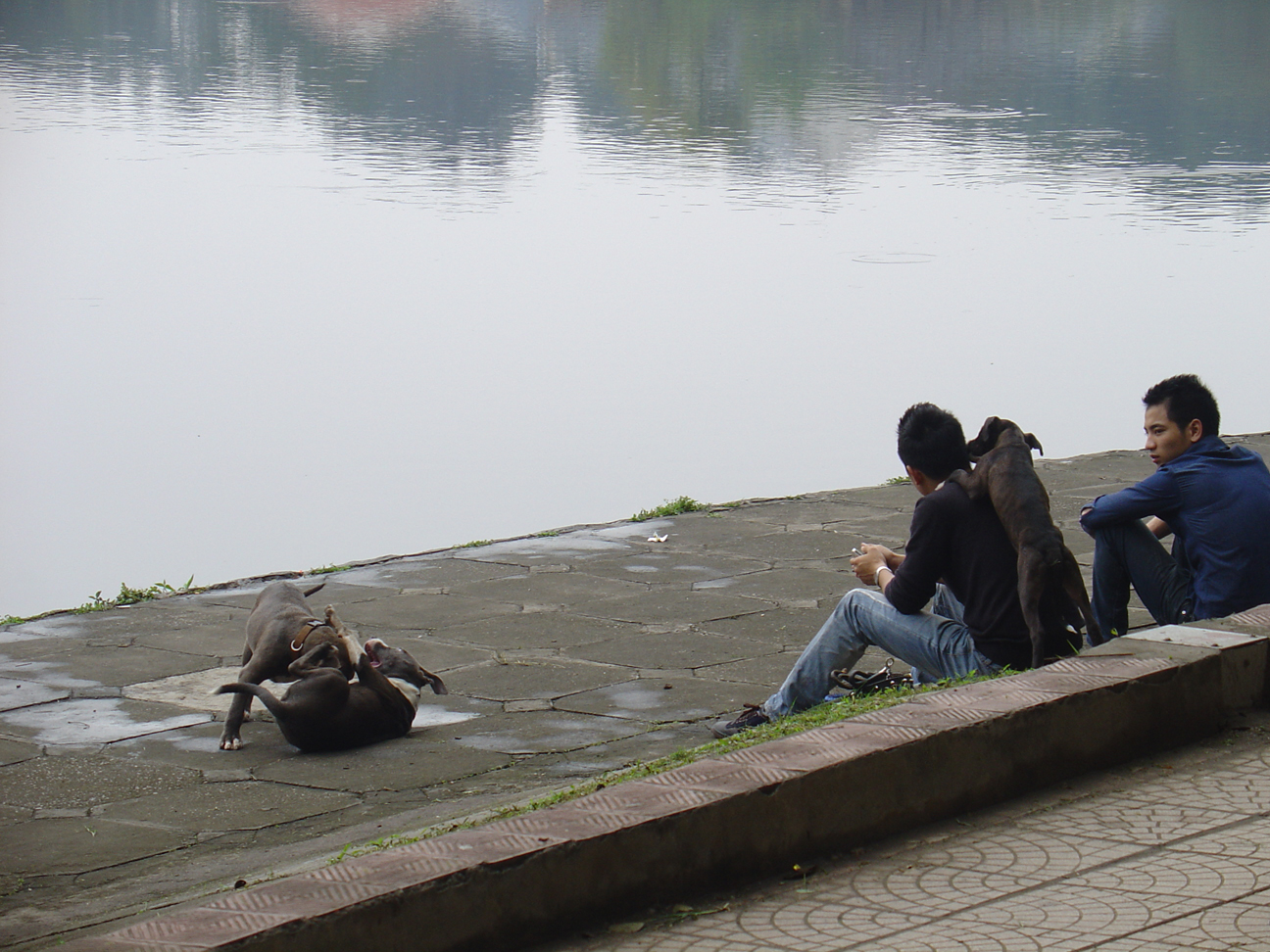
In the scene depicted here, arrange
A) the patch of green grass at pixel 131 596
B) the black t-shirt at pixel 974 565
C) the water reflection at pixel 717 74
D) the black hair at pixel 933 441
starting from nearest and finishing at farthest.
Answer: the black t-shirt at pixel 974 565, the black hair at pixel 933 441, the patch of green grass at pixel 131 596, the water reflection at pixel 717 74

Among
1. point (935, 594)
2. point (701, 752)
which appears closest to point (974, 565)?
point (935, 594)

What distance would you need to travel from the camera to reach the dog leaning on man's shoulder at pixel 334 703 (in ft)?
16.7

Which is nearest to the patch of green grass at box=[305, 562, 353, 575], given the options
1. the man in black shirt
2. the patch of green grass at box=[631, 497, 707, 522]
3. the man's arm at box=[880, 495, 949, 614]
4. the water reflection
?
the patch of green grass at box=[631, 497, 707, 522]

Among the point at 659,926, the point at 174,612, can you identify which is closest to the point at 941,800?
the point at 659,926

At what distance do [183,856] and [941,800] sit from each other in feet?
6.62

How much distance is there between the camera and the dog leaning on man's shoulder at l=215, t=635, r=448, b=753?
5.08 m

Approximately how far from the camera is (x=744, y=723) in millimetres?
5094

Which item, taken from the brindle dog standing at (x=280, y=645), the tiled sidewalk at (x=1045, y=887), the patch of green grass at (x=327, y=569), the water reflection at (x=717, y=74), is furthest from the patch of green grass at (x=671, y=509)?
the water reflection at (x=717, y=74)

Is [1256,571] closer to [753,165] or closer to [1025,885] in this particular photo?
[1025,885]

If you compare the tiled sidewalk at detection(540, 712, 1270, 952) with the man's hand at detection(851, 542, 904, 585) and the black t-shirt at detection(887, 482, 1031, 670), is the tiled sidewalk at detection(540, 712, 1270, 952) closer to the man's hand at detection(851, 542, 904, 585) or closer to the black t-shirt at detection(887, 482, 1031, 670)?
the black t-shirt at detection(887, 482, 1031, 670)

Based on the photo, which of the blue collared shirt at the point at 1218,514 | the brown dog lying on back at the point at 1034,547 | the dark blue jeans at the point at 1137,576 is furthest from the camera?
the dark blue jeans at the point at 1137,576

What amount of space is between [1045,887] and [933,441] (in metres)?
1.84

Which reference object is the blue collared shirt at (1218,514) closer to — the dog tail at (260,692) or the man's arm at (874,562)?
the man's arm at (874,562)

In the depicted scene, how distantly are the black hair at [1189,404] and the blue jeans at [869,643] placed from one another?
3.14ft
